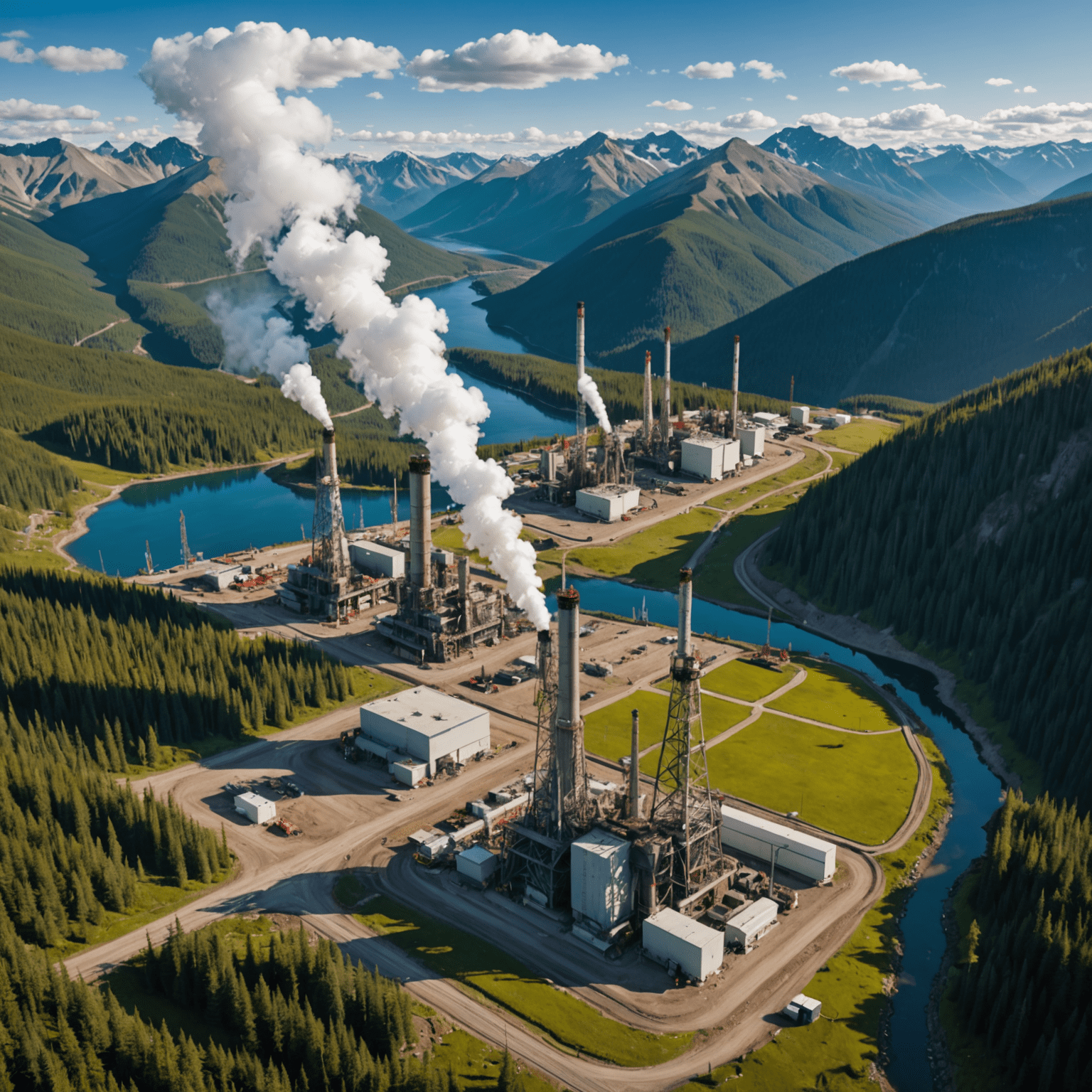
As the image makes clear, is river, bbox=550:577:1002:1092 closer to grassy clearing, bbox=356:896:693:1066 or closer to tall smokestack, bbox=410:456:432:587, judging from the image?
grassy clearing, bbox=356:896:693:1066

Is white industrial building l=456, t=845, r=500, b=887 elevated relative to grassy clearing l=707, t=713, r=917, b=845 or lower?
elevated

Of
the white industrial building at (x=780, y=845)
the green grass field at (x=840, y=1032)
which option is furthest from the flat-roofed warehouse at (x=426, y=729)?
the green grass field at (x=840, y=1032)

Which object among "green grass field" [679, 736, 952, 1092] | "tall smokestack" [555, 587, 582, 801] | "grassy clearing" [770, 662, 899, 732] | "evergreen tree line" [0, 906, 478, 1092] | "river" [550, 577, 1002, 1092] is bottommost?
"river" [550, 577, 1002, 1092]

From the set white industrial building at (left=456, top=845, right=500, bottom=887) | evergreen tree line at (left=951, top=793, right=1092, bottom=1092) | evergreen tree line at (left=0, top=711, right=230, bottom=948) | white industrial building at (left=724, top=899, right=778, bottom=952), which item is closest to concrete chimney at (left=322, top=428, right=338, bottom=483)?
evergreen tree line at (left=0, top=711, right=230, bottom=948)

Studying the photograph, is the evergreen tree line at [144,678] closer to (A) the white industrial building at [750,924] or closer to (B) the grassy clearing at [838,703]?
(B) the grassy clearing at [838,703]

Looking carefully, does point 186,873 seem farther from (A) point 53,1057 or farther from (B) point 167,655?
(B) point 167,655

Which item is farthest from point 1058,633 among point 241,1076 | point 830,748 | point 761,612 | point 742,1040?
point 241,1076

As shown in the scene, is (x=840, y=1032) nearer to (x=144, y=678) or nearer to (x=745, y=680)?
(x=745, y=680)

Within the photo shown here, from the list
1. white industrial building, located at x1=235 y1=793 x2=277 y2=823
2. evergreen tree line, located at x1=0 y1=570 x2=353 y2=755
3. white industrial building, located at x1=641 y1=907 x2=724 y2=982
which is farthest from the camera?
evergreen tree line, located at x1=0 y1=570 x2=353 y2=755
